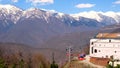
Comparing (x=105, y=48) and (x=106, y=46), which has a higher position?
(x=106, y=46)

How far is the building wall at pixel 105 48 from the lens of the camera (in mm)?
64062

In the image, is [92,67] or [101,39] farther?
[101,39]

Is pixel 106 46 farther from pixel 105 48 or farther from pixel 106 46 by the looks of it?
pixel 105 48

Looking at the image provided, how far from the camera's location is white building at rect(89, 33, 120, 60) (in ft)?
210

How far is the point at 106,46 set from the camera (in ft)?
216

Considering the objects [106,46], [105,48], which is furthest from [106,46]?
[105,48]

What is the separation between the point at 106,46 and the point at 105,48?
44 cm

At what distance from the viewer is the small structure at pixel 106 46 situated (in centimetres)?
6412

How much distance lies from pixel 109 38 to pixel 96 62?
6236 mm

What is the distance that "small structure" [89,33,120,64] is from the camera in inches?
2525

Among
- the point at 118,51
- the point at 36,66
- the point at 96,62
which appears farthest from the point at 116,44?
the point at 36,66

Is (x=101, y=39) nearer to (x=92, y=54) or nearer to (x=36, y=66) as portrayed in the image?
(x=92, y=54)

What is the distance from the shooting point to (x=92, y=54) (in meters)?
68.1

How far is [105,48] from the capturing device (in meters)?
65.8
